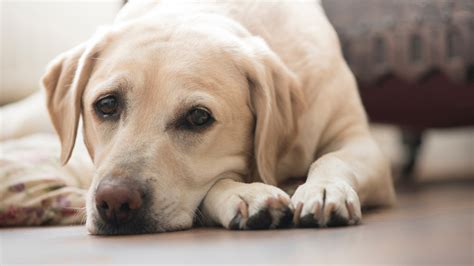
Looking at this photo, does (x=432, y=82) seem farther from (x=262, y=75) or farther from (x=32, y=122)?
(x=32, y=122)

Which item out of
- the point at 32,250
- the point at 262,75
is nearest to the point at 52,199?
the point at 32,250

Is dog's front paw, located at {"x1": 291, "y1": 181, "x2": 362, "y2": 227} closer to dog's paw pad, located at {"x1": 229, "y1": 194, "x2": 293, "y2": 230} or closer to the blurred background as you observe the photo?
dog's paw pad, located at {"x1": 229, "y1": 194, "x2": 293, "y2": 230}

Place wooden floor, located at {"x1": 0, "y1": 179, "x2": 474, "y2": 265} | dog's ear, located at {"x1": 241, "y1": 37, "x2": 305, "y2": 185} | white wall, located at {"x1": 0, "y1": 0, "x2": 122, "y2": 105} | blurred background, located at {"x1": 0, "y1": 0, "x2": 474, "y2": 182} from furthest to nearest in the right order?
1. white wall, located at {"x1": 0, "y1": 0, "x2": 122, "y2": 105}
2. blurred background, located at {"x1": 0, "y1": 0, "x2": 474, "y2": 182}
3. dog's ear, located at {"x1": 241, "y1": 37, "x2": 305, "y2": 185}
4. wooden floor, located at {"x1": 0, "y1": 179, "x2": 474, "y2": 265}

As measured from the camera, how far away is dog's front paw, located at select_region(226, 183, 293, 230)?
1949 mm

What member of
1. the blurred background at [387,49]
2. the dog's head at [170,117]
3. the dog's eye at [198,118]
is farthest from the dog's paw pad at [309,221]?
the blurred background at [387,49]

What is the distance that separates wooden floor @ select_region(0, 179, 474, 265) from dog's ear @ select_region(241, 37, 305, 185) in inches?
14.6

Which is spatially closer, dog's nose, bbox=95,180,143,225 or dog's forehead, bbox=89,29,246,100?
dog's nose, bbox=95,180,143,225

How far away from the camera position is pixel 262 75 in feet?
7.62

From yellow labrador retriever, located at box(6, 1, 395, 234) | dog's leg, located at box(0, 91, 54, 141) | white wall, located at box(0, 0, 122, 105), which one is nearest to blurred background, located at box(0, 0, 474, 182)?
white wall, located at box(0, 0, 122, 105)

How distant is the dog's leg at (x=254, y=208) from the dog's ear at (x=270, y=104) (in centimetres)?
28

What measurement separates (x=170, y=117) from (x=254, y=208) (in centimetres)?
38

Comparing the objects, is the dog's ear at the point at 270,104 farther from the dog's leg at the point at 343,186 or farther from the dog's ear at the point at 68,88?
the dog's ear at the point at 68,88

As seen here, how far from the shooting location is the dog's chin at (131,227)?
6.41 feet

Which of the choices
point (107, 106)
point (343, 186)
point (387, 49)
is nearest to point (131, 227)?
point (107, 106)
